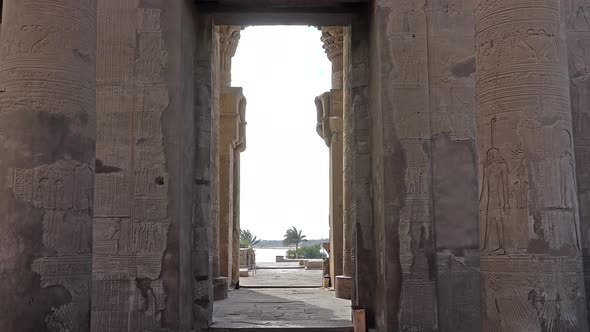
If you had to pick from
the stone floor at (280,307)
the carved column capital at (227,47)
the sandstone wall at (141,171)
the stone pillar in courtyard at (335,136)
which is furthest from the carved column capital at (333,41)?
the sandstone wall at (141,171)

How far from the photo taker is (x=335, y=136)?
531 inches

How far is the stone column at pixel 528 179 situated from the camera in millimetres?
4035

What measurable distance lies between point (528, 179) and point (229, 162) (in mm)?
10066

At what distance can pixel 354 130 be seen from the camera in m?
8.00

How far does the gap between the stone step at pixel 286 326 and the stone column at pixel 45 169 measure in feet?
12.1

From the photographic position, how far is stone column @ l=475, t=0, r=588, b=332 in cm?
404

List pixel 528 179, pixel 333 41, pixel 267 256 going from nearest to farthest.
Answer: pixel 528 179 → pixel 333 41 → pixel 267 256

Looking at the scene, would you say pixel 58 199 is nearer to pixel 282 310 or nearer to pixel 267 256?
pixel 282 310

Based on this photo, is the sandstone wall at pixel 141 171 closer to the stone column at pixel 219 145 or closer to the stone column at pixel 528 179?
the stone column at pixel 528 179

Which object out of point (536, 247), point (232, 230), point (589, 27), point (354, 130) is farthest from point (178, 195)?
point (232, 230)

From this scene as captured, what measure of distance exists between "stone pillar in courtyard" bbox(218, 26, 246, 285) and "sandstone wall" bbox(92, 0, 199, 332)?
5.90 metres

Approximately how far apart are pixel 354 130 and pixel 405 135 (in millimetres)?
1083

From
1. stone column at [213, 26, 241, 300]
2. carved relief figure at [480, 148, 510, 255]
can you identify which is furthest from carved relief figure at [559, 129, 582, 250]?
stone column at [213, 26, 241, 300]

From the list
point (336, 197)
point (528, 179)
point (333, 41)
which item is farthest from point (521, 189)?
point (333, 41)
